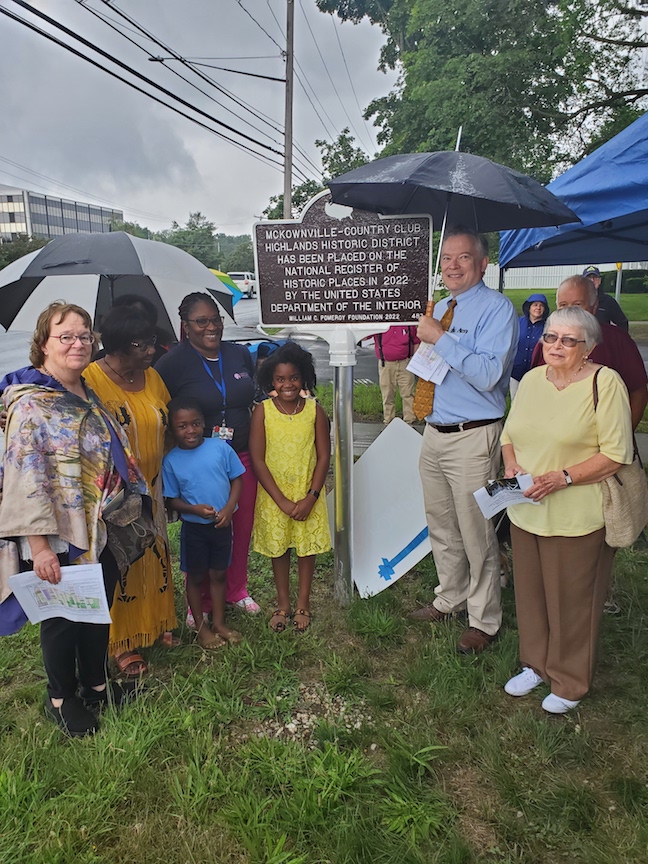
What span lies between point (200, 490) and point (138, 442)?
0.40 m

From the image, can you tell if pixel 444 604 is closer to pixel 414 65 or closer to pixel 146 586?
pixel 146 586

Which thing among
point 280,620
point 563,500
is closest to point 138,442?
point 280,620

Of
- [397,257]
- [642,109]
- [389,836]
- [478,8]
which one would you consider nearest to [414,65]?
[478,8]

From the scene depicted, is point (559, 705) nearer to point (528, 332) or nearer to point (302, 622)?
point (302, 622)

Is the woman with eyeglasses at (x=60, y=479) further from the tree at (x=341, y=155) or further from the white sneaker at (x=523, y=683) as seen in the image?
the tree at (x=341, y=155)

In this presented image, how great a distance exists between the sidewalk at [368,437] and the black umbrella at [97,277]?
3.21 m

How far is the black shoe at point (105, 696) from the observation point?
2.67m

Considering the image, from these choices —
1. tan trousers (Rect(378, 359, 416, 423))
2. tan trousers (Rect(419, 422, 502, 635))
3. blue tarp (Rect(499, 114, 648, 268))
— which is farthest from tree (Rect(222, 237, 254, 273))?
tan trousers (Rect(419, 422, 502, 635))

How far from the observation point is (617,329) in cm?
305

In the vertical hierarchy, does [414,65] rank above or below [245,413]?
above

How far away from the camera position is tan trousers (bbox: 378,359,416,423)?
7.80 metres

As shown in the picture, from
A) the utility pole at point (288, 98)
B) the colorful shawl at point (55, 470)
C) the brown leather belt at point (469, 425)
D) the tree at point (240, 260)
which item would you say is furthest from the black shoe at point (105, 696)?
the tree at point (240, 260)

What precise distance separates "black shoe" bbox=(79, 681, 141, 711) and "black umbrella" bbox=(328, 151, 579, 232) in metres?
2.55

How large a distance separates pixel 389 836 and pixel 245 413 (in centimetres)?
207
